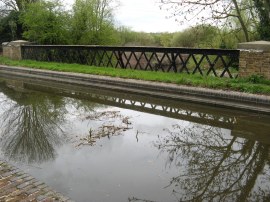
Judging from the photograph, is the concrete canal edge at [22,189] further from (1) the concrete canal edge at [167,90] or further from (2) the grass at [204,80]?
(2) the grass at [204,80]

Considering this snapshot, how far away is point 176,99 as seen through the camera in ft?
33.0

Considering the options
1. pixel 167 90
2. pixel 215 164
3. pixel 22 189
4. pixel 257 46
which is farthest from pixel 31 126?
pixel 257 46

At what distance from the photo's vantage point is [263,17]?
47.6 ft

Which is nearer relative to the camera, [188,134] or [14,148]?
[14,148]

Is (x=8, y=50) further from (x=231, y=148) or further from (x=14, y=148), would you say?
(x=231, y=148)

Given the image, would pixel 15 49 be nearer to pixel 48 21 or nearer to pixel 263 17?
pixel 48 21

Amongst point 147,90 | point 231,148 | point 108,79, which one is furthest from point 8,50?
point 231,148

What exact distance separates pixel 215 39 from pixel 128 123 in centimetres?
1444

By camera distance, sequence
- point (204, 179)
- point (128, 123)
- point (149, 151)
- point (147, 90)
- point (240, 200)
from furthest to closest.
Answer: point (147, 90)
point (128, 123)
point (149, 151)
point (204, 179)
point (240, 200)

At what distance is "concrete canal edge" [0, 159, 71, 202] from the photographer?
4060 mm

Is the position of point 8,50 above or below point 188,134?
above

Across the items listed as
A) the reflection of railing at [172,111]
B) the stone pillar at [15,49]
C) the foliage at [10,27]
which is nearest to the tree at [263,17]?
the reflection of railing at [172,111]

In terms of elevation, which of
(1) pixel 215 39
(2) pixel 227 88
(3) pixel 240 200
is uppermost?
(1) pixel 215 39

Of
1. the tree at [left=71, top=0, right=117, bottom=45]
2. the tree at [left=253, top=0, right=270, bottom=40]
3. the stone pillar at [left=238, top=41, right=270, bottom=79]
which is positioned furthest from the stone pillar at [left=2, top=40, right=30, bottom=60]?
the stone pillar at [left=238, top=41, right=270, bottom=79]
